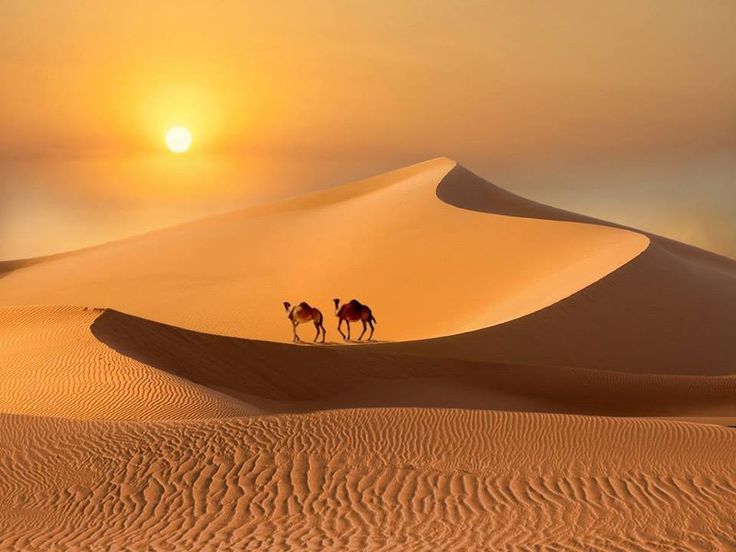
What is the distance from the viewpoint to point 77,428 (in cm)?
1135

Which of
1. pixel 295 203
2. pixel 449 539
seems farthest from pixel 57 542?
pixel 295 203

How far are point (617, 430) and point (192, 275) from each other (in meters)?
30.8

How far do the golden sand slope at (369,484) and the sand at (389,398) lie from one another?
3 centimetres

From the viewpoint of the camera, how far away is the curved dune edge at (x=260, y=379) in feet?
49.1

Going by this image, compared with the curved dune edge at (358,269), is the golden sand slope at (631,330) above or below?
below

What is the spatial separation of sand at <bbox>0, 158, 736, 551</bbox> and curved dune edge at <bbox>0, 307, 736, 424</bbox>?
0.07 meters

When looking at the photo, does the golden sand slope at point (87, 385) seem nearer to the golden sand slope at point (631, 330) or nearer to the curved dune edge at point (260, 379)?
the curved dune edge at point (260, 379)

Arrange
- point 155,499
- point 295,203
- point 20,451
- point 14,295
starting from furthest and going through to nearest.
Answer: point 295,203 → point 14,295 → point 20,451 → point 155,499

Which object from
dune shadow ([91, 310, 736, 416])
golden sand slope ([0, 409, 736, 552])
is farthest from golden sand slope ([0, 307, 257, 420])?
golden sand slope ([0, 409, 736, 552])

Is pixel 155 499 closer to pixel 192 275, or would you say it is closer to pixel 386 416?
pixel 386 416

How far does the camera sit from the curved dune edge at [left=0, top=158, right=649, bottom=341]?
99.9 ft

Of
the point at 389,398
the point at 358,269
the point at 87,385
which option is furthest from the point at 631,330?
the point at 358,269

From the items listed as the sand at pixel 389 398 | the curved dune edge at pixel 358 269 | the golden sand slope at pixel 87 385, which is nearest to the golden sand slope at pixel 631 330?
the sand at pixel 389 398

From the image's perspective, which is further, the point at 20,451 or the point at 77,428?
the point at 77,428
